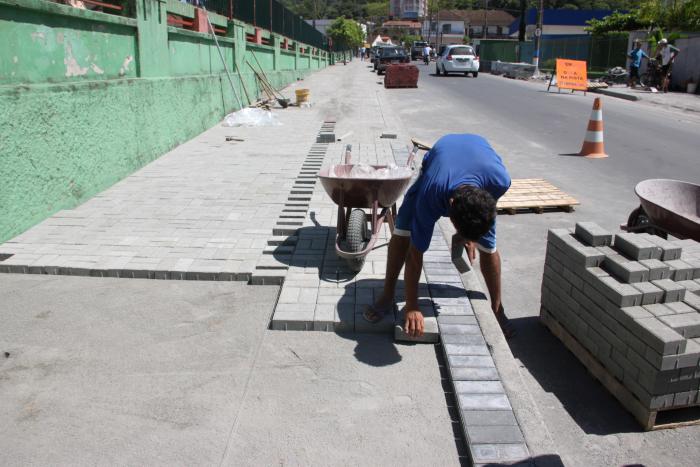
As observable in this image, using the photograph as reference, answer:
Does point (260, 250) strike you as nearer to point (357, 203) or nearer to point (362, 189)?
point (357, 203)

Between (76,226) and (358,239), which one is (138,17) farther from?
(358,239)

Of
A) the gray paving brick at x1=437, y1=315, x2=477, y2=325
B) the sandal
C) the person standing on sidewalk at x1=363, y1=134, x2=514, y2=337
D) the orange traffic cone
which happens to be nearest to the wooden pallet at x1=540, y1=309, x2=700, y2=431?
the gray paving brick at x1=437, y1=315, x2=477, y2=325

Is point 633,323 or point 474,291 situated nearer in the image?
point 633,323

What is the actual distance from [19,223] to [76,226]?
0.51m

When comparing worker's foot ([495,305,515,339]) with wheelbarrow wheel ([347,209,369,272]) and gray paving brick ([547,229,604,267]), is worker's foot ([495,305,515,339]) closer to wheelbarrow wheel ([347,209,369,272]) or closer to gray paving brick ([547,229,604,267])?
gray paving brick ([547,229,604,267])

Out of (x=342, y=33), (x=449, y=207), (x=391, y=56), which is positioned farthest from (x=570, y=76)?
(x=342, y=33)

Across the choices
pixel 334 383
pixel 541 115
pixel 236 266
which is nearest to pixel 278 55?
pixel 541 115

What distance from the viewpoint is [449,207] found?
3.19 m

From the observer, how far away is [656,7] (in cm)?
3198

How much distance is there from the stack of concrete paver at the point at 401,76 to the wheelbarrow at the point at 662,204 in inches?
789

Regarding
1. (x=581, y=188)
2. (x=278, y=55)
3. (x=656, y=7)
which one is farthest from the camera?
(x=656, y=7)

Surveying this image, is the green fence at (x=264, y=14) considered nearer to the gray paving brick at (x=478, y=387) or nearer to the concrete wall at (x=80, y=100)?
the concrete wall at (x=80, y=100)

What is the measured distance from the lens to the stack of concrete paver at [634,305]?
2928mm

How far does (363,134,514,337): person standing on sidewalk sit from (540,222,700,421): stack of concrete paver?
0.49 m
